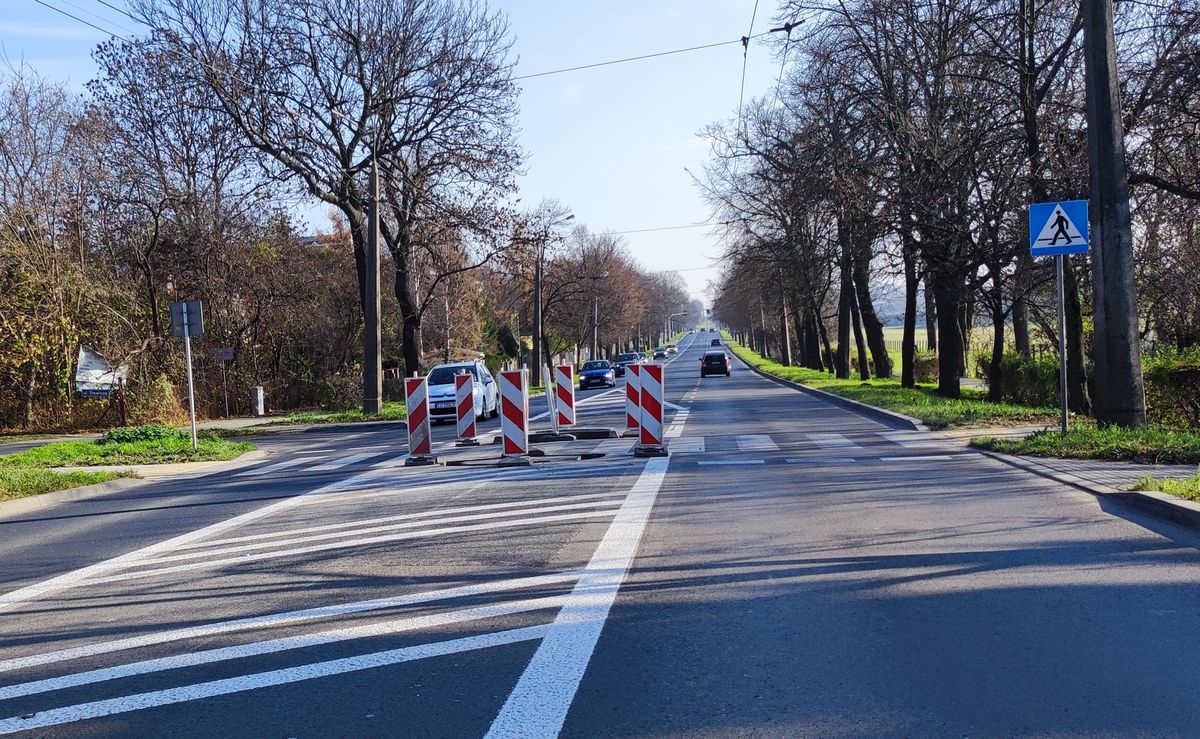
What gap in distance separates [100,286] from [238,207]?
16.0ft

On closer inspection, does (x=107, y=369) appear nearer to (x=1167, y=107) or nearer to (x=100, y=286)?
(x=100, y=286)

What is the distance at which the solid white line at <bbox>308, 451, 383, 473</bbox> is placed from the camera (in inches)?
634

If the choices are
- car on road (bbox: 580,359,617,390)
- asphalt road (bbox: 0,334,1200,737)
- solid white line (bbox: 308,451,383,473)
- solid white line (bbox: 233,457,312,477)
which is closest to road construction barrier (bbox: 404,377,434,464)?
solid white line (bbox: 308,451,383,473)

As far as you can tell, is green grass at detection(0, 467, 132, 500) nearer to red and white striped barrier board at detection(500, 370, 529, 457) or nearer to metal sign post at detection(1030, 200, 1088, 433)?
red and white striped barrier board at detection(500, 370, 529, 457)

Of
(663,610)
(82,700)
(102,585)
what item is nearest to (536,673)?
(663,610)

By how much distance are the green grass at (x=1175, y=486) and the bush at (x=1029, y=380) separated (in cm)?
1493

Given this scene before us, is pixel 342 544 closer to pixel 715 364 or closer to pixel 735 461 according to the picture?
pixel 735 461

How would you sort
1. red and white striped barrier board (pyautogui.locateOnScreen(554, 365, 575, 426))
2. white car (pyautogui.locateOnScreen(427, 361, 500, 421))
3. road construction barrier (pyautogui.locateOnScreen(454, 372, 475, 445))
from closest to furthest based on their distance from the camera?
road construction barrier (pyautogui.locateOnScreen(454, 372, 475, 445)), red and white striped barrier board (pyautogui.locateOnScreen(554, 365, 575, 426)), white car (pyautogui.locateOnScreen(427, 361, 500, 421))

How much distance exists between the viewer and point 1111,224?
44.8ft

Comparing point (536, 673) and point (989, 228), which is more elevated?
point (989, 228)

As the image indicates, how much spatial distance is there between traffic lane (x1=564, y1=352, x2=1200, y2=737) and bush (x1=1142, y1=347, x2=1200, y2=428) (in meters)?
10.9

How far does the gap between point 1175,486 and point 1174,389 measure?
11.8 metres

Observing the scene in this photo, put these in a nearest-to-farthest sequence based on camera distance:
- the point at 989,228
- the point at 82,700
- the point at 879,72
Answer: the point at 82,700 → the point at 989,228 → the point at 879,72

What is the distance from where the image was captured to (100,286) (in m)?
28.4
